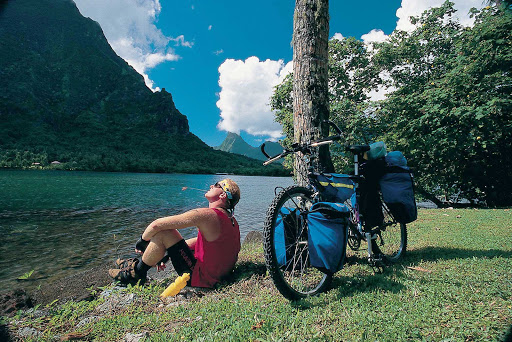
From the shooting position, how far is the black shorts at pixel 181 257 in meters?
3.70

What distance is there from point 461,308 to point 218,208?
3004 mm

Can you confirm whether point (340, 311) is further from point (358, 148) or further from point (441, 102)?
point (441, 102)

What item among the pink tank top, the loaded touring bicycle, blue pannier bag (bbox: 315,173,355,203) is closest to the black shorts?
the pink tank top

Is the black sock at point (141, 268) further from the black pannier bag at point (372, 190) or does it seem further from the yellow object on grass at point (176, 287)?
the black pannier bag at point (372, 190)

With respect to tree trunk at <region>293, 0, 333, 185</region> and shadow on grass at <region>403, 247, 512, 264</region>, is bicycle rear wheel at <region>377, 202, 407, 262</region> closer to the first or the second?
shadow on grass at <region>403, 247, 512, 264</region>

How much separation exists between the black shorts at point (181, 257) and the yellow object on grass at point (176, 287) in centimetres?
14

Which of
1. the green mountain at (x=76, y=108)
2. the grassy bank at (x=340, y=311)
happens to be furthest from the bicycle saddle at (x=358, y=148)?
the green mountain at (x=76, y=108)

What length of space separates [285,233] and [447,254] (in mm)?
3321

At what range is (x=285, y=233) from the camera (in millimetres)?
3330

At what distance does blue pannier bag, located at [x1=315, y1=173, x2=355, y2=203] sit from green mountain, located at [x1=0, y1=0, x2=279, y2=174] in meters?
91.9

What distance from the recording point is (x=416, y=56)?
605 inches

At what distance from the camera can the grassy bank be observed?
2127mm

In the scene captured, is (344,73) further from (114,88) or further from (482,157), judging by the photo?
(114,88)

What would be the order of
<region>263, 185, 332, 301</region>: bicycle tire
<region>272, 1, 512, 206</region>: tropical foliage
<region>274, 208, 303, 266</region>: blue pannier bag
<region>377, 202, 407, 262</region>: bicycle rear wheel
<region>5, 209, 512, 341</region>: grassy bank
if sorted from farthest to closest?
<region>272, 1, 512, 206</region>: tropical foliage
<region>377, 202, 407, 262</region>: bicycle rear wheel
<region>274, 208, 303, 266</region>: blue pannier bag
<region>263, 185, 332, 301</region>: bicycle tire
<region>5, 209, 512, 341</region>: grassy bank
